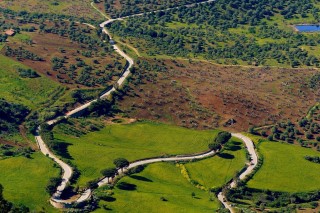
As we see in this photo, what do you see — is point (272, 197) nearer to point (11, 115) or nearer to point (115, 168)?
point (115, 168)

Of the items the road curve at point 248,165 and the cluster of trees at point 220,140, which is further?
the cluster of trees at point 220,140

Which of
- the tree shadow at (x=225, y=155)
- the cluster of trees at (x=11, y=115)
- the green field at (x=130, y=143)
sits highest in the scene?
the cluster of trees at (x=11, y=115)

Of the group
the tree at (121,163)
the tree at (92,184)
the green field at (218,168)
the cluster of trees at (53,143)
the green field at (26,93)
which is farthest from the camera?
the green field at (26,93)

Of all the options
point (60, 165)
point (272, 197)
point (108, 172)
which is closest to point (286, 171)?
point (272, 197)

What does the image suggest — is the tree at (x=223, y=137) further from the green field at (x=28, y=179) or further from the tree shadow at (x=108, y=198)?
the green field at (x=28, y=179)

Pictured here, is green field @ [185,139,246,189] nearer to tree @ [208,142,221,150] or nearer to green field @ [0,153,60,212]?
tree @ [208,142,221,150]

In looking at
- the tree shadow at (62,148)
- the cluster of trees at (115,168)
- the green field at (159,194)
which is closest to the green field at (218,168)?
the green field at (159,194)
